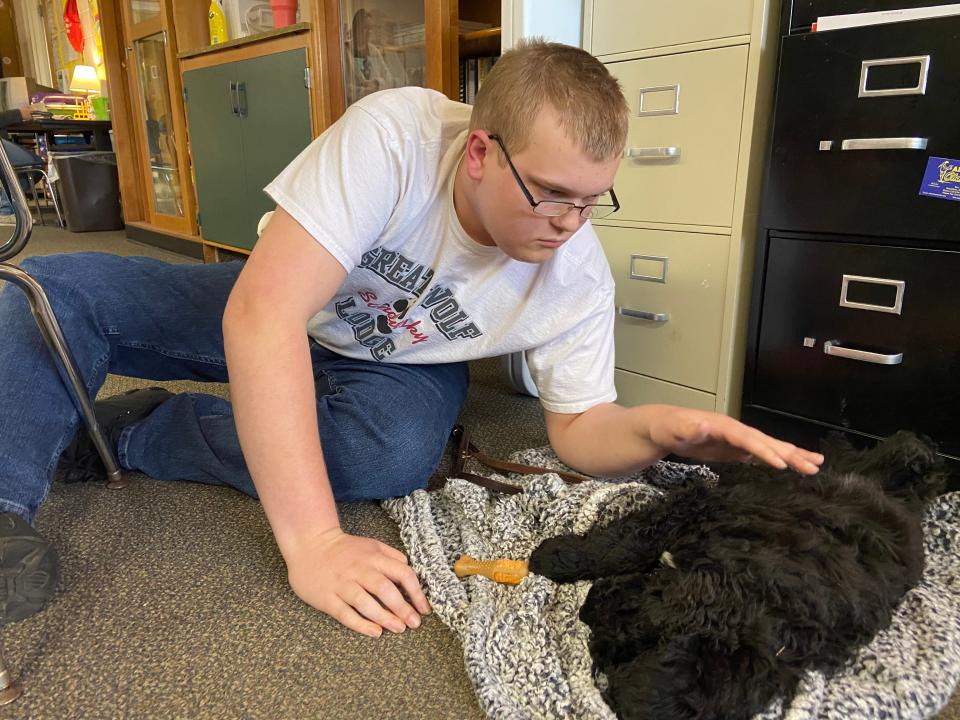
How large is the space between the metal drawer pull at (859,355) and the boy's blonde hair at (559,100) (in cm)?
55

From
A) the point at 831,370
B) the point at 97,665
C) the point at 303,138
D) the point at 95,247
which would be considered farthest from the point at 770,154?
the point at 95,247

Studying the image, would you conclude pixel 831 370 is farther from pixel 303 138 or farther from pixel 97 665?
pixel 303 138

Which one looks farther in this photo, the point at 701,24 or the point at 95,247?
the point at 95,247

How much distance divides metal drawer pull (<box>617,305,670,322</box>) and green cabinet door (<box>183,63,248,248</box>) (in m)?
1.75

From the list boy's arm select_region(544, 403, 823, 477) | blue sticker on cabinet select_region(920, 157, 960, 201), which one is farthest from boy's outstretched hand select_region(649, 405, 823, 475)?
blue sticker on cabinet select_region(920, 157, 960, 201)

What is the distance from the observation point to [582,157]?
0.72 meters

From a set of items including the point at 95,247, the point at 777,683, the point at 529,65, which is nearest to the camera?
the point at 777,683

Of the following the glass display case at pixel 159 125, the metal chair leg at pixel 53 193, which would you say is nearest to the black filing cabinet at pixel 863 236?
the glass display case at pixel 159 125

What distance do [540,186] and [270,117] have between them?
1.95 meters

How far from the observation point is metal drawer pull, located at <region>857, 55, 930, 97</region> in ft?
2.97

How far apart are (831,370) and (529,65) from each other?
696 mm

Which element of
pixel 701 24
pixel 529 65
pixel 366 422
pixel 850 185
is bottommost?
pixel 366 422

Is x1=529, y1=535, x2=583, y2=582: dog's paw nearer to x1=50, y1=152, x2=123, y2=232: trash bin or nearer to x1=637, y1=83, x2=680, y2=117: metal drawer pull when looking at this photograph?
x1=637, y1=83, x2=680, y2=117: metal drawer pull

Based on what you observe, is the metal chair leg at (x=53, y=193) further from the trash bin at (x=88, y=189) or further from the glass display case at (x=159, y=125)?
the glass display case at (x=159, y=125)
